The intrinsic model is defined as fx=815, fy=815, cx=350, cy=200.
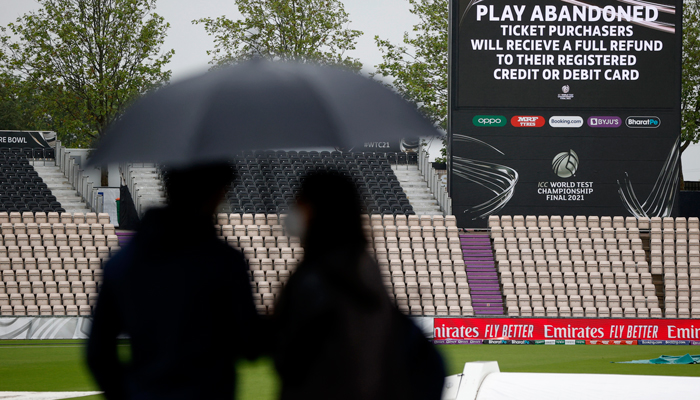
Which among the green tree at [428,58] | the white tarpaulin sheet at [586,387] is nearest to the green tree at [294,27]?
the green tree at [428,58]

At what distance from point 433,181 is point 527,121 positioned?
8.63 metres

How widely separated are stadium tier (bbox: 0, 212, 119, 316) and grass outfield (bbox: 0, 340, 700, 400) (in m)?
1.52

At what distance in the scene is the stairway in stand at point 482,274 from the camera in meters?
22.3

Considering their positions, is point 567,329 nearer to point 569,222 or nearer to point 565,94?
point 569,222

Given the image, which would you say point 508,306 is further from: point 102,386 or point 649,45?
point 102,386

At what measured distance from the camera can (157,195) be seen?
2730 centimetres

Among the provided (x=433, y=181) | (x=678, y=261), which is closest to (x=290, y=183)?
(x=433, y=181)

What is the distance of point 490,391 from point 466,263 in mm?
16902

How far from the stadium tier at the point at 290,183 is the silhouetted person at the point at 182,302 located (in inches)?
895

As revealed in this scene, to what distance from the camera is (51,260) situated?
21.9 meters

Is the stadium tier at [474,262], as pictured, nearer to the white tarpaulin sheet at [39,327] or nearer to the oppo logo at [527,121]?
the white tarpaulin sheet at [39,327]

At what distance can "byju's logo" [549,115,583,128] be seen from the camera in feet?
67.5

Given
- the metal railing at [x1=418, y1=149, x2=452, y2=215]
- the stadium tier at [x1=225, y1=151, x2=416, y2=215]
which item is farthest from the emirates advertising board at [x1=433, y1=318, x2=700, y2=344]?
the stadium tier at [x1=225, y1=151, x2=416, y2=215]

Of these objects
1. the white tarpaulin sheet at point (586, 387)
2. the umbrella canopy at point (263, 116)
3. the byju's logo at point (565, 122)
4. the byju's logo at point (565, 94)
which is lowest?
the white tarpaulin sheet at point (586, 387)
